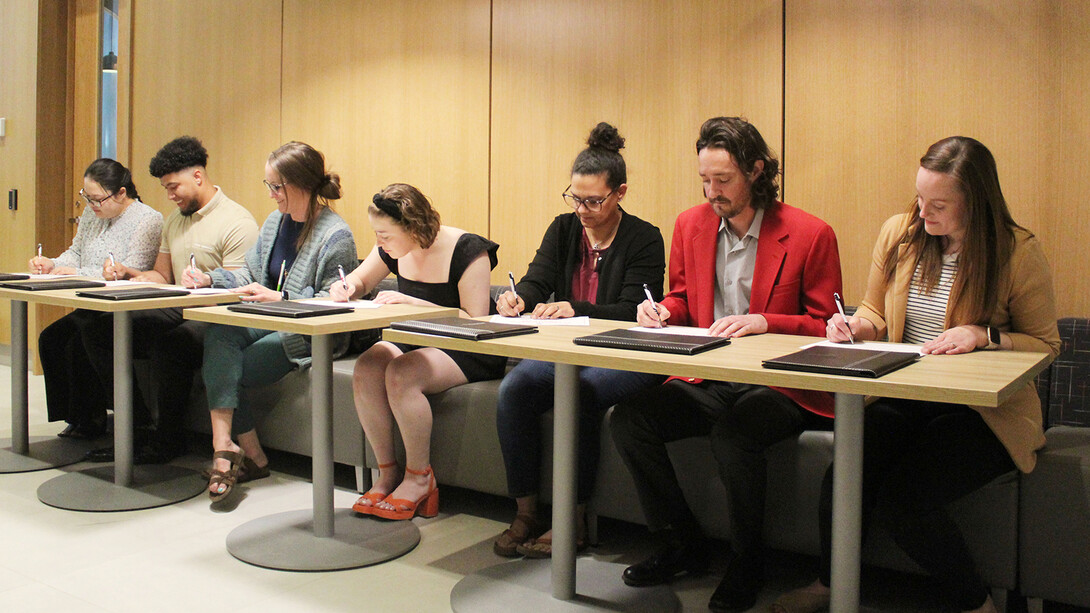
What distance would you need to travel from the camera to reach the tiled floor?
2.21 m

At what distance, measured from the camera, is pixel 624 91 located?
354cm

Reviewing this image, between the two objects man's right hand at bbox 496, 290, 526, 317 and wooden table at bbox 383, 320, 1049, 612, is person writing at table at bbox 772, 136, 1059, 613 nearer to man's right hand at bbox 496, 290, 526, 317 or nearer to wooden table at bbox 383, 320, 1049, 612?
wooden table at bbox 383, 320, 1049, 612

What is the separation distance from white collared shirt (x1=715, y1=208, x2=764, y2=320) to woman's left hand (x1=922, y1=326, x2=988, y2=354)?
2.01ft

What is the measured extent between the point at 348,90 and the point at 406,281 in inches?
73.0

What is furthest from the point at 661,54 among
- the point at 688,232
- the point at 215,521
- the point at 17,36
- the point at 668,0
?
the point at 17,36

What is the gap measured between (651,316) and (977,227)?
80 centimetres

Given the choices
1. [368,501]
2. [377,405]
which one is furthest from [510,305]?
[368,501]

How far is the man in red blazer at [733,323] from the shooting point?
7.07 ft

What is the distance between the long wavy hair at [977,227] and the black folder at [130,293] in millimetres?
2315

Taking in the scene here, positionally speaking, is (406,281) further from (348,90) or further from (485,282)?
(348,90)

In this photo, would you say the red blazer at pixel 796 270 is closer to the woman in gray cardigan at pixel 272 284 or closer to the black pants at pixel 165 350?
the woman in gray cardigan at pixel 272 284

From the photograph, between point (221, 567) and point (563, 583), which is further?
point (221, 567)

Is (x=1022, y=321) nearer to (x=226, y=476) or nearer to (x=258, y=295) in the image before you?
(x=258, y=295)

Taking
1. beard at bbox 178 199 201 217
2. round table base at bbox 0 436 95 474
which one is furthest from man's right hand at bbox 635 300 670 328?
round table base at bbox 0 436 95 474
